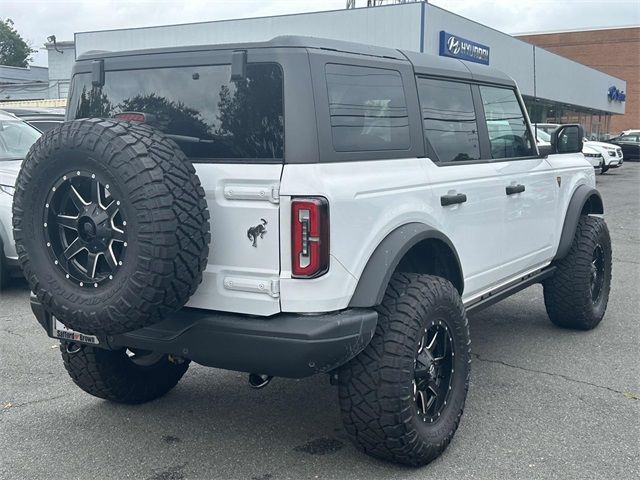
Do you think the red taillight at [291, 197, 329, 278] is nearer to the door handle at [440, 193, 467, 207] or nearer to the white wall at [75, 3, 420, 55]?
the door handle at [440, 193, 467, 207]

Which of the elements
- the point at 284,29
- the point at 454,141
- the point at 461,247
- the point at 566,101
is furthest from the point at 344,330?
the point at 566,101

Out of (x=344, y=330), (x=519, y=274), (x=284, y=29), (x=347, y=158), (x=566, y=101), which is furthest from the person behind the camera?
(x=566, y=101)

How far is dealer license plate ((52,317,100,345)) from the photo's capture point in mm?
3637

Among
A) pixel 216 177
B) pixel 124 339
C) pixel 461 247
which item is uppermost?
pixel 216 177

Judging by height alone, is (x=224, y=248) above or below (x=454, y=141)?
below

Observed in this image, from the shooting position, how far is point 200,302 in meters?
3.41

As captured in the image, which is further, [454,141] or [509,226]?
[509,226]

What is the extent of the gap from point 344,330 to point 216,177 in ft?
2.94

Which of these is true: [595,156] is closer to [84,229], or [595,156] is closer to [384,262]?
[384,262]

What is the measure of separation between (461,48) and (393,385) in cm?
2062

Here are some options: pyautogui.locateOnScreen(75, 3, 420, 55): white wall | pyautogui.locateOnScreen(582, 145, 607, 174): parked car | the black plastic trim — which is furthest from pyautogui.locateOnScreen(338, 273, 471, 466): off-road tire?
pyautogui.locateOnScreen(582, 145, 607, 174): parked car

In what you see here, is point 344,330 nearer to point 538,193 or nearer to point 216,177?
point 216,177

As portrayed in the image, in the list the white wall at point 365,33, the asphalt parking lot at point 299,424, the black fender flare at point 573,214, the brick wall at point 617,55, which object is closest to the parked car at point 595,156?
the white wall at point 365,33

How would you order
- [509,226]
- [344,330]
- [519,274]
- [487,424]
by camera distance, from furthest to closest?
[519,274] < [509,226] < [487,424] < [344,330]
